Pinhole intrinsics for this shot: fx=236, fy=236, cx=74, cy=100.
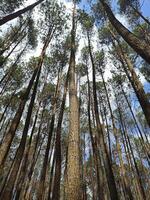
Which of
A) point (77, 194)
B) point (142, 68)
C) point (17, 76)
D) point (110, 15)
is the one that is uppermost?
point (142, 68)

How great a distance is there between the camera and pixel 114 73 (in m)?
17.0

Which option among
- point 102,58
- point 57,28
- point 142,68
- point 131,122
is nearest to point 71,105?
point 57,28

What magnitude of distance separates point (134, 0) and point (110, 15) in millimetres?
10605

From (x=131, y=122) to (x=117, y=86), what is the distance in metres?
7.61

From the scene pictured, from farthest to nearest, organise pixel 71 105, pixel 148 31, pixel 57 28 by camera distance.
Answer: pixel 148 31
pixel 57 28
pixel 71 105

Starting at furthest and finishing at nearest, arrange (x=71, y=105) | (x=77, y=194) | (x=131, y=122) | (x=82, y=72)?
(x=131, y=122)
(x=82, y=72)
(x=71, y=105)
(x=77, y=194)

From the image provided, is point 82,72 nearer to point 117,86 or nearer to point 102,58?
point 102,58

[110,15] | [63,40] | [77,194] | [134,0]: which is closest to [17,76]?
[63,40]

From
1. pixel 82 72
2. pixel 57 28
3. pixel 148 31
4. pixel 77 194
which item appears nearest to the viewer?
pixel 77 194

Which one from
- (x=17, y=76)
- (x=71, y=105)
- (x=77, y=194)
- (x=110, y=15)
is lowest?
(x=77, y=194)

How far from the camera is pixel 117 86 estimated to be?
17.8 metres

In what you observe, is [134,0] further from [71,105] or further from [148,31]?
[71,105]

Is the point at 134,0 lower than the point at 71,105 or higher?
higher

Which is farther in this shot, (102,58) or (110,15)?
(102,58)
